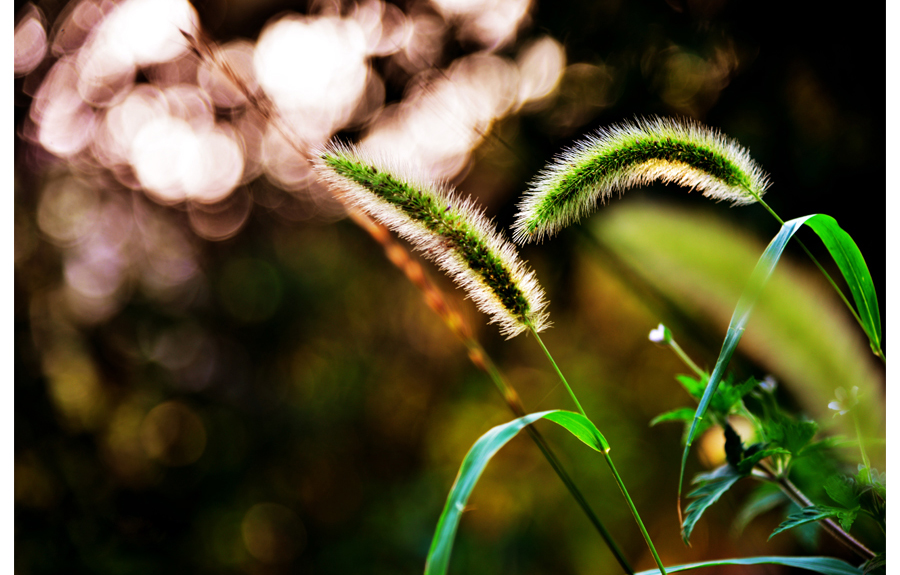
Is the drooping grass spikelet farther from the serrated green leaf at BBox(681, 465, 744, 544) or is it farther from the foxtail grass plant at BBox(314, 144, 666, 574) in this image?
the serrated green leaf at BBox(681, 465, 744, 544)

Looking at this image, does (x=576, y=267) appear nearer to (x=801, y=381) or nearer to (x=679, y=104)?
(x=679, y=104)

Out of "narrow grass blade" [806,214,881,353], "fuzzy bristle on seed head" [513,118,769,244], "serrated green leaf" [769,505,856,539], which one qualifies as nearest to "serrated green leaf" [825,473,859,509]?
"serrated green leaf" [769,505,856,539]

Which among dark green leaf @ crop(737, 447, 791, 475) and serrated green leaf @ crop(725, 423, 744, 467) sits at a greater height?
dark green leaf @ crop(737, 447, 791, 475)

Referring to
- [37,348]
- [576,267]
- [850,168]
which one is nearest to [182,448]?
[37,348]

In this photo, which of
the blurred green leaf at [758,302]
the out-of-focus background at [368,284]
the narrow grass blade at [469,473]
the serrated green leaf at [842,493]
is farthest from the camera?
the out-of-focus background at [368,284]

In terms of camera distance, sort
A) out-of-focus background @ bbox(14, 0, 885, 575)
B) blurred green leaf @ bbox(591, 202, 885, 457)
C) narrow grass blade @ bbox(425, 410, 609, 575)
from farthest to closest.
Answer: out-of-focus background @ bbox(14, 0, 885, 575) → blurred green leaf @ bbox(591, 202, 885, 457) → narrow grass blade @ bbox(425, 410, 609, 575)

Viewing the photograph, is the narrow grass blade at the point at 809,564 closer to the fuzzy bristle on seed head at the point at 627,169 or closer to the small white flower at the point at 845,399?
the small white flower at the point at 845,399

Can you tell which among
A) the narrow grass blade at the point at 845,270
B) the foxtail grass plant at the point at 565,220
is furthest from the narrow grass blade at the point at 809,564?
the narrow grass blade at the point at 845,270
